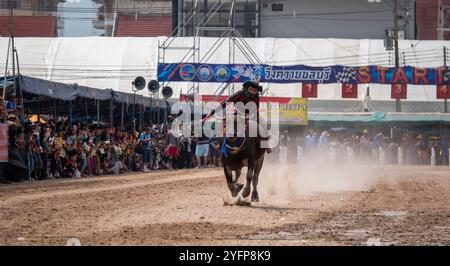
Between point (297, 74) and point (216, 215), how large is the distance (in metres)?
35.4

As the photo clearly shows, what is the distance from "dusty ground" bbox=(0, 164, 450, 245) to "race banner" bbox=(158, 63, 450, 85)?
2362 centimetres

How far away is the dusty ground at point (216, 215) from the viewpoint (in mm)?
11977

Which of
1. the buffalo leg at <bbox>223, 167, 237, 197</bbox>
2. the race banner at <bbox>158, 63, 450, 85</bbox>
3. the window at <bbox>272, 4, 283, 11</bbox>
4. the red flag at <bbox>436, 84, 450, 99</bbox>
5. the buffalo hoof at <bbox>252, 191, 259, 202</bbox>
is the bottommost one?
the buffalo hoof at <bbox>252, 191, 259, 202</bbox>

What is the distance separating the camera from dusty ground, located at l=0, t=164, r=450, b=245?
11977 millimetres

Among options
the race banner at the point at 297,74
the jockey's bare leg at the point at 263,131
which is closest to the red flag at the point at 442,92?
the race banner at the point at 297,74

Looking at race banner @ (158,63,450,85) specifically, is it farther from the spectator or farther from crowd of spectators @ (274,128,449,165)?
the spectator

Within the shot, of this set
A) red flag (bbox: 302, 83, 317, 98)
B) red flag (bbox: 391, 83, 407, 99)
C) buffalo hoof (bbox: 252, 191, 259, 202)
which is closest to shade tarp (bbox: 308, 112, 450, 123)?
red flag (bbox: 391, 83, 407, 99)

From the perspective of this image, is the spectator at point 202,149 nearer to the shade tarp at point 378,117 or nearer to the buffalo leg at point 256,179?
the shade tarp at point 378,117

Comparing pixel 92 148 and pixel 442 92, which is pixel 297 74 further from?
pixel 92 148

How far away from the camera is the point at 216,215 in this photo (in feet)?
51.1

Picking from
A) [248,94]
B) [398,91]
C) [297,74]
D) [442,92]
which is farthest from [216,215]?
[442,92]

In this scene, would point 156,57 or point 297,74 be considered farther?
point 156,57

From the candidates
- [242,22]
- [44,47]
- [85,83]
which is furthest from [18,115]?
[242,22]

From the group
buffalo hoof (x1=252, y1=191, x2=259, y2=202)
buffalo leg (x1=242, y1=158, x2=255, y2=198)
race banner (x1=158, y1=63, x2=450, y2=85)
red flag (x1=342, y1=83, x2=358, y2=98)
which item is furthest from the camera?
red flag (x1=342, y1=83, x2=358, y2=98)
